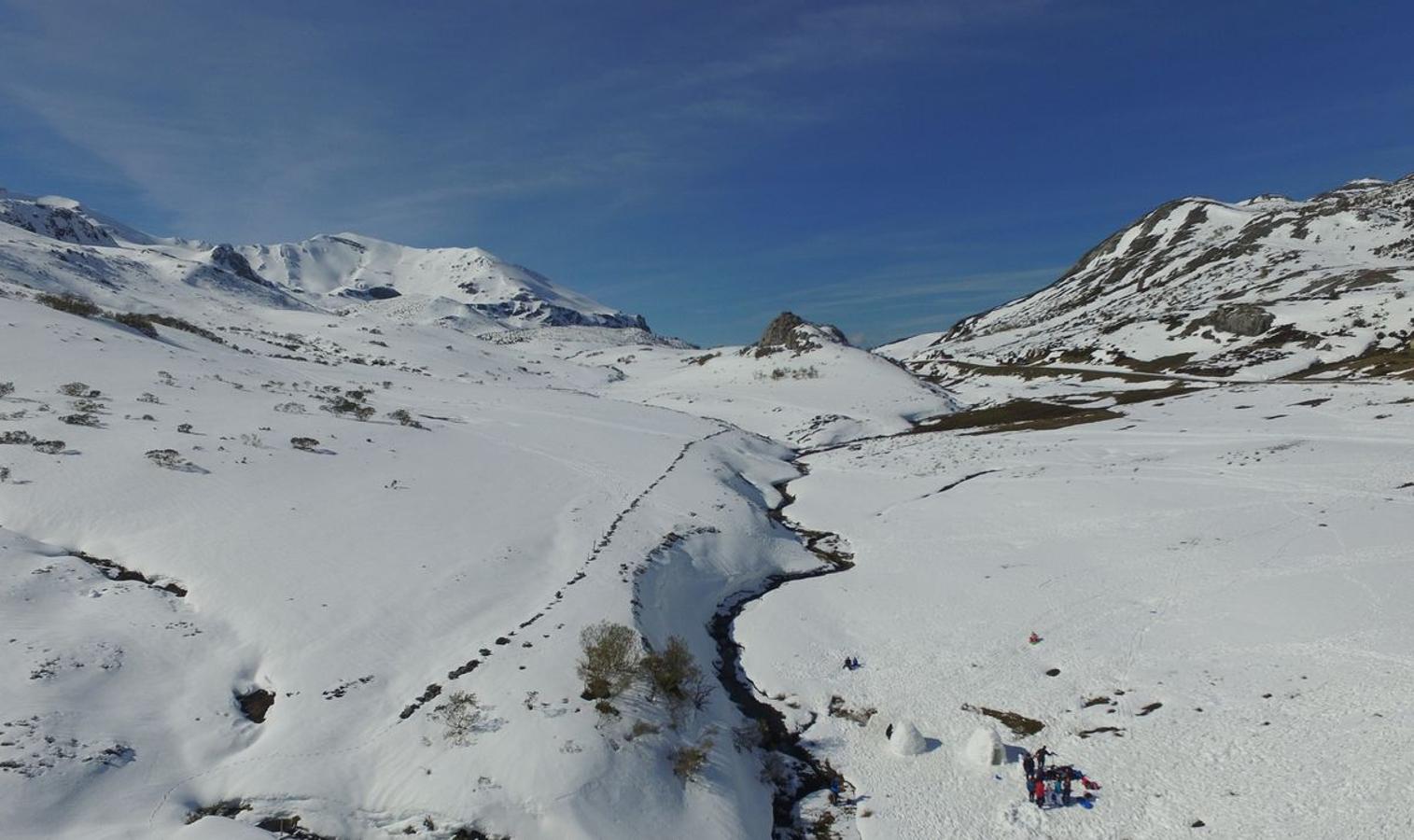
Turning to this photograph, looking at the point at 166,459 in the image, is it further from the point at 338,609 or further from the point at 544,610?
the point at 544,610

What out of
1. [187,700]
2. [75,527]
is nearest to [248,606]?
[187,700]

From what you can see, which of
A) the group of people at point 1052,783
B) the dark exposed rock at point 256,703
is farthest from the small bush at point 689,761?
the dark exposed rock at point 256,703

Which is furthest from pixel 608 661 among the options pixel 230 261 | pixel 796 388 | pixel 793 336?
pixel 230 261

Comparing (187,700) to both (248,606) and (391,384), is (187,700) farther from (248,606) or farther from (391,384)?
→ (391,384)

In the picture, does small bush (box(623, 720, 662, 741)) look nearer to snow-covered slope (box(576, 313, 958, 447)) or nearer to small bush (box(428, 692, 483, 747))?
small bush (box(428, 692, 483, 747))

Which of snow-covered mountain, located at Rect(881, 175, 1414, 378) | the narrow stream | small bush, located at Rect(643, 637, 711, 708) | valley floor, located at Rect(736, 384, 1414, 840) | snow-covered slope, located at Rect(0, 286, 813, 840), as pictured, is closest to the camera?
snow-covered slope, located at Rect(0, 286, 813, 840)

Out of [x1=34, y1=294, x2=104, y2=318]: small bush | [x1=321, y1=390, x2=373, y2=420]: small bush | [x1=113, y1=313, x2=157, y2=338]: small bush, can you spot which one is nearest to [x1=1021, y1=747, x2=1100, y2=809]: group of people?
[x1=321, y1=390, x2=373, y2=420]: small bush
